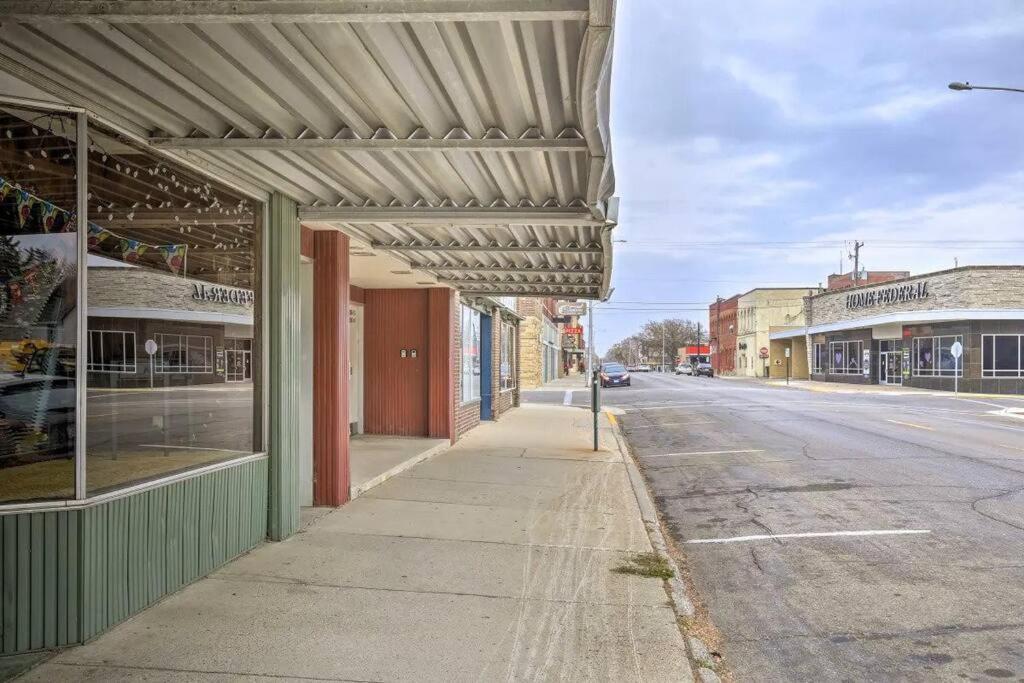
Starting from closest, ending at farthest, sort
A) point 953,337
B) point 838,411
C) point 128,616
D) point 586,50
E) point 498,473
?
point 586,50, point 128,616, point 498,473, point 838,411, point 953,337

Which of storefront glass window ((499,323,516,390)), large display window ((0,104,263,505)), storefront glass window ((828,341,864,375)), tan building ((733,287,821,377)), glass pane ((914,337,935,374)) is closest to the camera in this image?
large display window ((0,104,263,505))

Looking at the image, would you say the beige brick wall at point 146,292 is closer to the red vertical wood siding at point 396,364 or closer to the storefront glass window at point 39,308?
the storefront glass window at point 39,308

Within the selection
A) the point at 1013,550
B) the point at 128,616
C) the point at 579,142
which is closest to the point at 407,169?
the point at 579,142

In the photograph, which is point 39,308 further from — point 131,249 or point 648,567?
point 648,567

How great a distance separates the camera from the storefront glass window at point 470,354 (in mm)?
14984

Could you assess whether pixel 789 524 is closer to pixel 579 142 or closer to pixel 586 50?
pixel 579 142

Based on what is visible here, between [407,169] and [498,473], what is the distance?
5862mm

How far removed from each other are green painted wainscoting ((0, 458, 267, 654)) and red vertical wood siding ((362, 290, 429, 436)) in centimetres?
786

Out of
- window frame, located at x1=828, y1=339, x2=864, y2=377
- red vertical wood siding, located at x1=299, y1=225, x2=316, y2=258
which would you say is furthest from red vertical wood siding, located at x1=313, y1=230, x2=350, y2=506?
window frame, located at x1=828, y1=339, x2=864, y2=377

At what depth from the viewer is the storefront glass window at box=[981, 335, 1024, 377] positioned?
35688 millimetres

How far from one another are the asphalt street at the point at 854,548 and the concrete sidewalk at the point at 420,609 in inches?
28.8

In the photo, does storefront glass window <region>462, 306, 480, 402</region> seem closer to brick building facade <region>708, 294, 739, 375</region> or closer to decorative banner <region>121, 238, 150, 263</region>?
decorative banner <region>121, 238, 150, 263</region>

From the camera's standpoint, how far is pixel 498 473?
10539mm

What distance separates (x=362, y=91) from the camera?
4.36 metres
